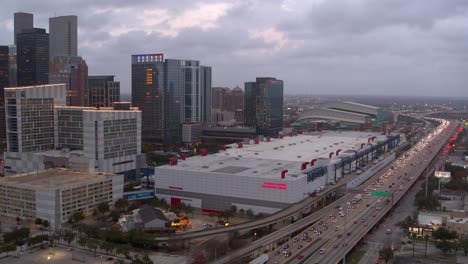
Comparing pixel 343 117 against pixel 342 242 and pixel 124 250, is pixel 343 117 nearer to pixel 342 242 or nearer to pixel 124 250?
pixel 342 242

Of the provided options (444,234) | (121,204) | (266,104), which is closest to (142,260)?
(121,204)

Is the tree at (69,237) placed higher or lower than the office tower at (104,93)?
lower

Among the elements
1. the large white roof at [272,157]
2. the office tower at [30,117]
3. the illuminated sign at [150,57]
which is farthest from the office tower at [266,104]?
the office tower at [30,117]

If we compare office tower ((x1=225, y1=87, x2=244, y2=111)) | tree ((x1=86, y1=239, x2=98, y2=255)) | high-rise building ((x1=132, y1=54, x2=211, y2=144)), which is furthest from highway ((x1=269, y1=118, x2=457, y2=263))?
office tower ((x1=225, y1=87, x2=244, y2=111))

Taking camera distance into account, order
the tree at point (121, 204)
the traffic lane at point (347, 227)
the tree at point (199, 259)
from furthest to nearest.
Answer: the tree at point (121, 204)
the traffic lane at point (347, 227)
the tree at point (199, 259)

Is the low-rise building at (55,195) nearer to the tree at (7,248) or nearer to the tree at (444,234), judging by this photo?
the tree at (7,248)

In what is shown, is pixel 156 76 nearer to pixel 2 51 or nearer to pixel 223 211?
pixel 2 51
